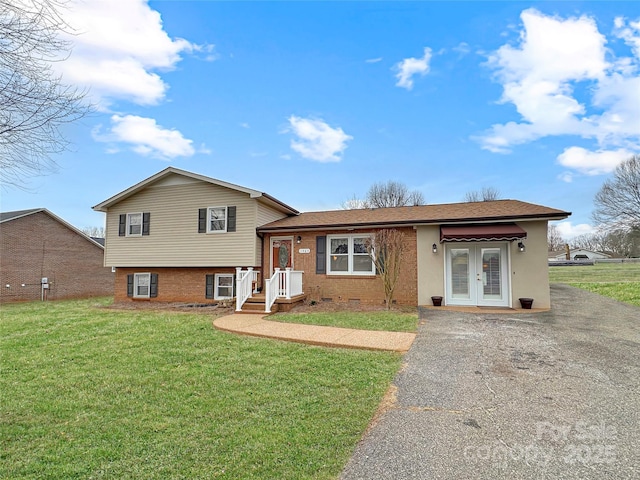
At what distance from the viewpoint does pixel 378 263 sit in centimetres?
1232

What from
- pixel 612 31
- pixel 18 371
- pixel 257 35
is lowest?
pixel 18 371

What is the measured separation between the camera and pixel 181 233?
15.0 metres

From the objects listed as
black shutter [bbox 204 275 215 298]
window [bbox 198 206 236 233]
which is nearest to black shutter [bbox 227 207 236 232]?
window [bbox 198 206 236 233]

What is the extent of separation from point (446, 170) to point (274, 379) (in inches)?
860

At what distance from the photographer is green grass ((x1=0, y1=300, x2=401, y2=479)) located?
9.70 ft

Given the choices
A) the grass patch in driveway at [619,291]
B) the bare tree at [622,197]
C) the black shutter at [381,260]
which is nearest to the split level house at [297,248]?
the black shutter at [381,260]

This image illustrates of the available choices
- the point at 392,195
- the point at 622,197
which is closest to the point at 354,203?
the point at 392,195

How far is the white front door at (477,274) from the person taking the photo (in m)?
11.7

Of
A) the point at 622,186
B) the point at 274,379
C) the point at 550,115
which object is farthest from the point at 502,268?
the point at 622,186

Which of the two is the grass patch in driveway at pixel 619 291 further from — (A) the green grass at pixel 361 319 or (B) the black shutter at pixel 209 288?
(B) the black shutter at pixel 209 288

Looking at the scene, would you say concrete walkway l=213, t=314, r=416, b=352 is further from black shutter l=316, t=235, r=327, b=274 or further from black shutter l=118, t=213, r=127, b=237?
black shutter l=118, t=213, r=127, b=237

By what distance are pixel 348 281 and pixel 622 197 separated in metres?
29.4

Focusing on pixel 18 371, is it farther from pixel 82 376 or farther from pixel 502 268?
pixel 502 268

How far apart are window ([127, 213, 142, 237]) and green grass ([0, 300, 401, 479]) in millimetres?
8888
